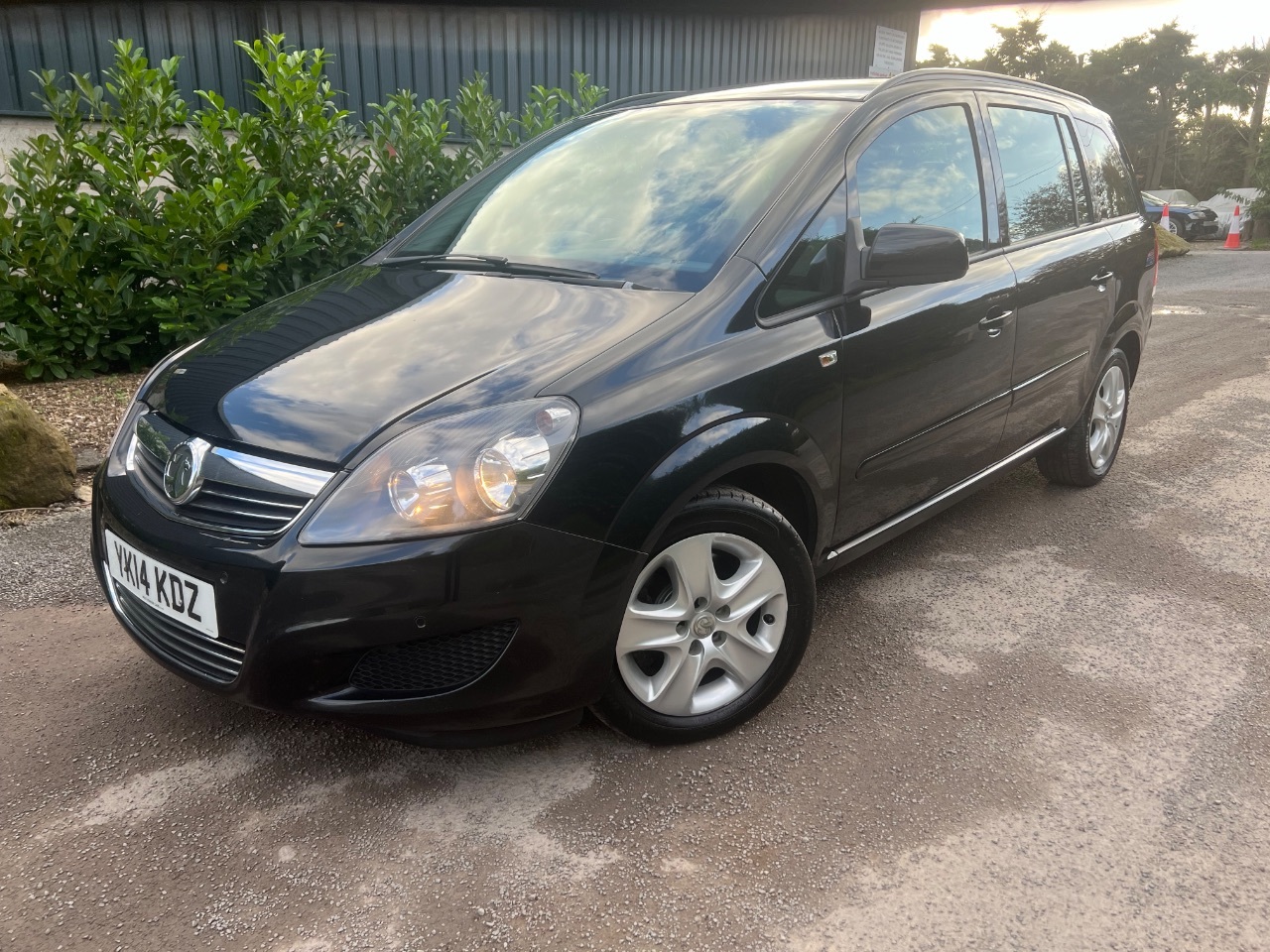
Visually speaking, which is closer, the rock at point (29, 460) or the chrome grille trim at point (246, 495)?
the chrome grille trim at point (246, 495)

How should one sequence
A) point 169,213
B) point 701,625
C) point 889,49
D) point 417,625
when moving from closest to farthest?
1. point 417,625
2. point 701,625
3. point 169,213
4. point 889,49

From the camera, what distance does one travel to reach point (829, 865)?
6.92 ft

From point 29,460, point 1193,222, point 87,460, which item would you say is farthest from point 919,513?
point 1193,222

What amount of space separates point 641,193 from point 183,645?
1.78m

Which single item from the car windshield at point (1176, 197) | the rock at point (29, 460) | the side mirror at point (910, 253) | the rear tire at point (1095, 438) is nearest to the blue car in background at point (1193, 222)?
the car windshield at point (1176, 197)

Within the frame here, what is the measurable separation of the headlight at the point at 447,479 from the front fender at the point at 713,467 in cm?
23

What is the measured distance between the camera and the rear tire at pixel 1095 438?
428 cm

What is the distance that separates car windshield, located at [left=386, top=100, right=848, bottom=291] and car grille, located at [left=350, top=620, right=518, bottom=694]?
41.0 inches

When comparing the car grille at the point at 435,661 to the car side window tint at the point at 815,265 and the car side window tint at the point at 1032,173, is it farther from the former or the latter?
the car side window tint at the point at 1032,173

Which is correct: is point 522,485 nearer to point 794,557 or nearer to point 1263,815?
point 794,557

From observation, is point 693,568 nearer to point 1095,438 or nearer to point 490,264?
point 490,264

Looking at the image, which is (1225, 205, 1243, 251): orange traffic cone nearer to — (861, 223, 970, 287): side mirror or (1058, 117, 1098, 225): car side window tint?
(1058, 117, 1098, 225): car side window tint

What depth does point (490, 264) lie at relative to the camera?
2951 millimetres

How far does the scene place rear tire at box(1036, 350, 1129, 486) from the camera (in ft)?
14.0
